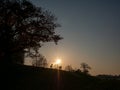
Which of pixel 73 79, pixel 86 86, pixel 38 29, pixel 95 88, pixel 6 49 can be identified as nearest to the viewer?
pixel 95 88

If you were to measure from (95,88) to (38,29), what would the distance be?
22328 millimetres

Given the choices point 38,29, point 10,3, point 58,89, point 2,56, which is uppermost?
point 10,3

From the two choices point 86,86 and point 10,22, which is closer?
point 86,86

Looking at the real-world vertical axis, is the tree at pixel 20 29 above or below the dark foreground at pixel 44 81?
above

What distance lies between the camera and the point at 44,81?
33875 mm

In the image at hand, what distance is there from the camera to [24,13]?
153ft

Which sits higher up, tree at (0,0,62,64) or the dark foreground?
tree at (0,0,62,64)

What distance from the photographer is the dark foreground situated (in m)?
30.2

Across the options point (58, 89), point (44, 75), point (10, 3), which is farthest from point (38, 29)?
point (58, 89)

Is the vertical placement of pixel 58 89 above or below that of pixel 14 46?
below

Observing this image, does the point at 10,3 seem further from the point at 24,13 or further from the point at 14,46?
the point at 14,46

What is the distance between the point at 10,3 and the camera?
4612 centimetres

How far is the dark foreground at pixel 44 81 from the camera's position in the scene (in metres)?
30.2

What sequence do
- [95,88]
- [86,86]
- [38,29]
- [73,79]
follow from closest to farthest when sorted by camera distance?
1. [95,88]
2. [86,86]
3. [73,79]
4. [38,29]
